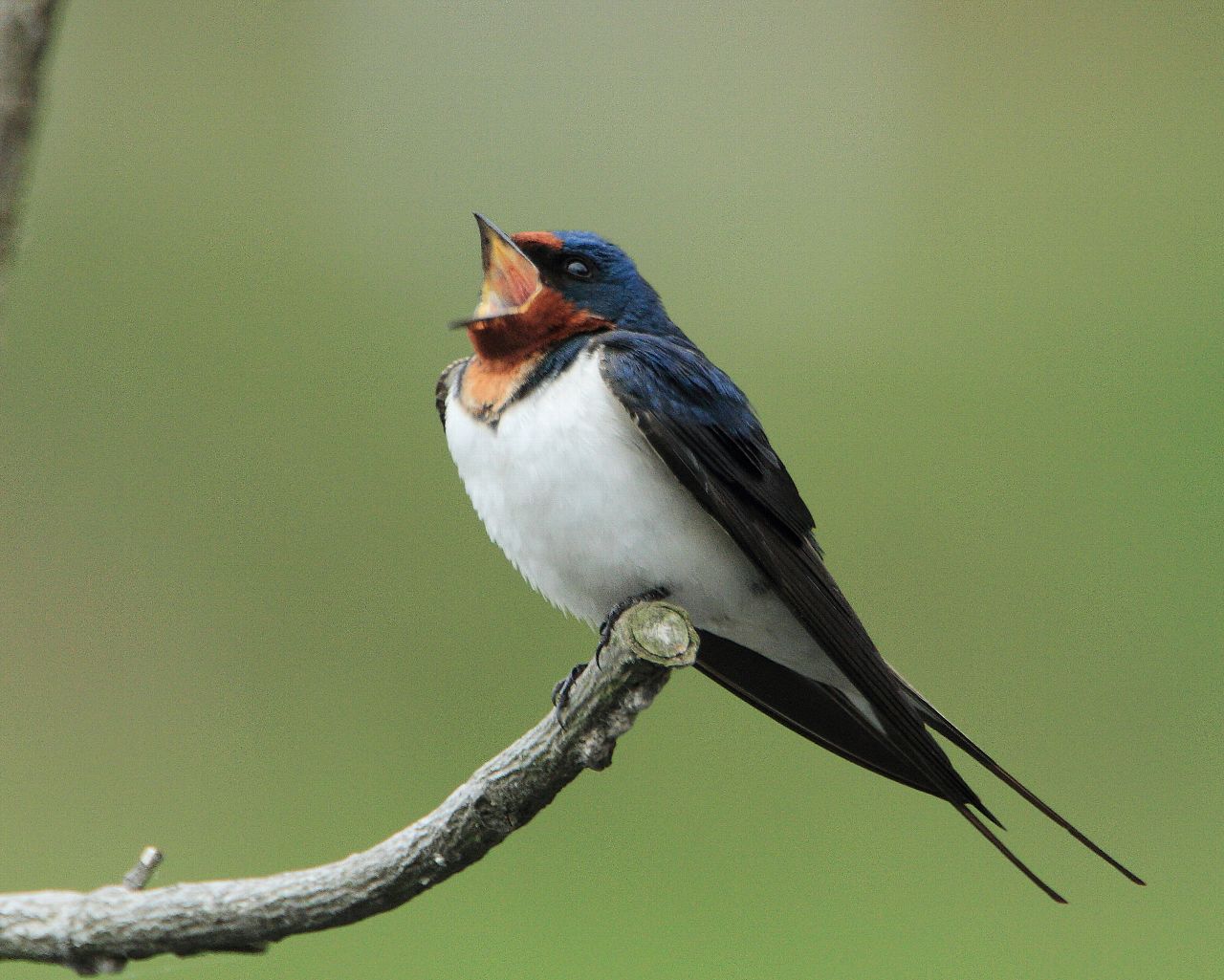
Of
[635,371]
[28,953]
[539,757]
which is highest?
[635,371]

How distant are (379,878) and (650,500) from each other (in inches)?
14.1

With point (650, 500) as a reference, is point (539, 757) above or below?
below

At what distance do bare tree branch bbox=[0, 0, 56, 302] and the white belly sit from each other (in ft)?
1.80

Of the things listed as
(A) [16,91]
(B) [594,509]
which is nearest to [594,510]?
(B) [594,509]

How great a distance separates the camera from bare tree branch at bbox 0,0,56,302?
0.62 metres

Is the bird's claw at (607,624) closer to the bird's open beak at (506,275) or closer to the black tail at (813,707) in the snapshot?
the black tail at (813,707)

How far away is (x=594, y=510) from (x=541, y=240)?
243mm

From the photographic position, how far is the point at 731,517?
3.78 feet

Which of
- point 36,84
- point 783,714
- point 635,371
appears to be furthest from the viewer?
point 783,714

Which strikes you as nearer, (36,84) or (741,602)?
(36,84)

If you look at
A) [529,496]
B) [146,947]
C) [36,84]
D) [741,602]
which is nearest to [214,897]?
[146,947]

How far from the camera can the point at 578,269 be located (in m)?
1.23

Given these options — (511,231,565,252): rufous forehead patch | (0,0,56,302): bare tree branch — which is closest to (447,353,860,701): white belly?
(511,231,565,252): rufous forehead patch

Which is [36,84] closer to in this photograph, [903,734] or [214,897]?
[214,897]
